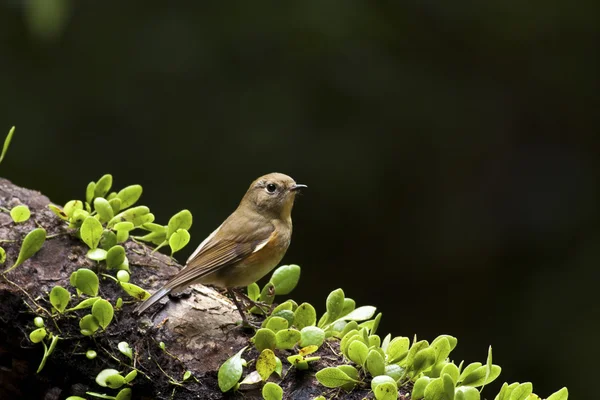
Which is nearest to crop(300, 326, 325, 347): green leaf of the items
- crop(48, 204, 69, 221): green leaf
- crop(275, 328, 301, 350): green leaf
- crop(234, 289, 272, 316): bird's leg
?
crop(275, 328, 301, 350): green leaf

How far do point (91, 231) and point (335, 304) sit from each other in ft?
2.93

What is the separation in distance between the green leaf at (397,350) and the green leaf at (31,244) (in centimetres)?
120

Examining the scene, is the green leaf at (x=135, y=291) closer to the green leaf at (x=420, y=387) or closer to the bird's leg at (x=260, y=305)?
the bird's leg at (x=260, y=305)

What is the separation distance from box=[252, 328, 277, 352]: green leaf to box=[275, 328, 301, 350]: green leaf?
0.01 metres

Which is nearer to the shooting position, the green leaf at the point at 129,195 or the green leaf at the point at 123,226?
the green leaf at the point at 123,226

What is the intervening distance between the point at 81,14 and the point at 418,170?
276cm

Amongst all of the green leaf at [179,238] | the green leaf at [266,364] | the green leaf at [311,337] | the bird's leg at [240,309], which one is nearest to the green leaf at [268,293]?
the bird's leg at [240,309]

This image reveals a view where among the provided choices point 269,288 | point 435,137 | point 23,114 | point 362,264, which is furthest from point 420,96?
point 269,288

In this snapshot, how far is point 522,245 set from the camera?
6.22 metres

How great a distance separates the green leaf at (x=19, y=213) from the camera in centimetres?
284

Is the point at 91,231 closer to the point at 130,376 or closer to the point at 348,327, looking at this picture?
the point at 130,376

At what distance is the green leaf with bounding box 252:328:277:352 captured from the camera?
2543 millimetres

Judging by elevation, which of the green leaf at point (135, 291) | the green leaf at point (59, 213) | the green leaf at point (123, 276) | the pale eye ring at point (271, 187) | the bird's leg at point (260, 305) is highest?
the pale eye ring at point (271, 187)

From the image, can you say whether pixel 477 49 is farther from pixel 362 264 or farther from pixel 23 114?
pixel 23 114
